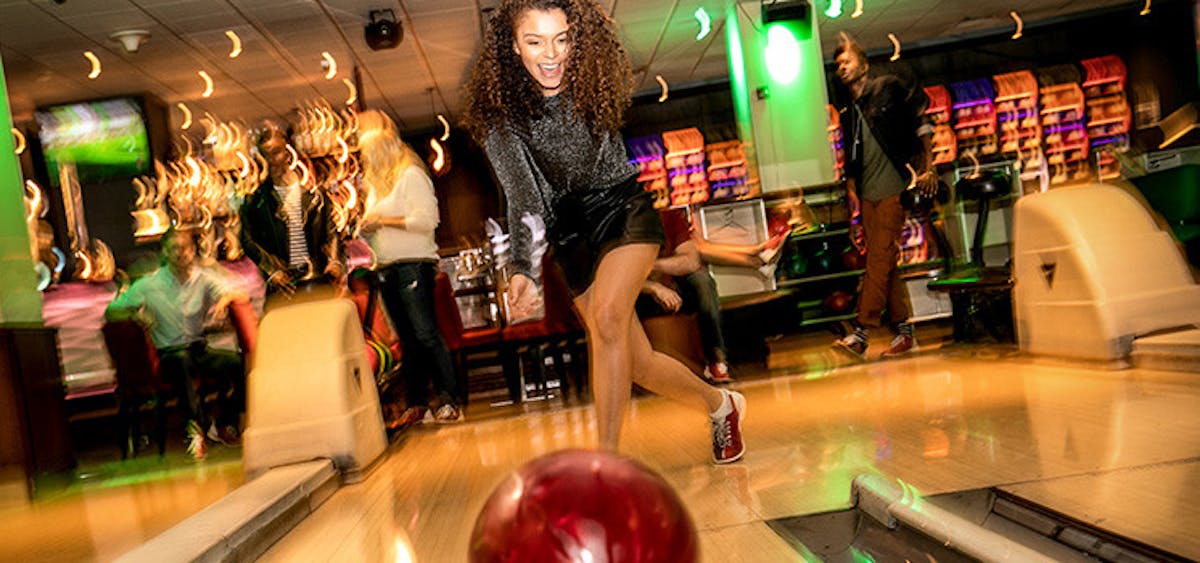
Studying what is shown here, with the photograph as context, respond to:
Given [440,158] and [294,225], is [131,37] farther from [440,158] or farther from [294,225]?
[440,158]

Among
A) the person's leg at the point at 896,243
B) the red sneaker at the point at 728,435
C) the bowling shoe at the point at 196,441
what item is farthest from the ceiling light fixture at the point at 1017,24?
the red sneaker at the point at 728,435

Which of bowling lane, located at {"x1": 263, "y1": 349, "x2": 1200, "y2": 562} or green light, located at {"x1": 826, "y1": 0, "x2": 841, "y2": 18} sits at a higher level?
green light, located at {"x1": 826, "y1": 0, "x2": 841, "y2": 18}

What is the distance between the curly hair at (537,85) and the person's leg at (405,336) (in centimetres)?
273

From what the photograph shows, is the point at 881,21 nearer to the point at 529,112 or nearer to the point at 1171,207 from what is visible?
the point at 1171,207

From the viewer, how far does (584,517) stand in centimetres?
122

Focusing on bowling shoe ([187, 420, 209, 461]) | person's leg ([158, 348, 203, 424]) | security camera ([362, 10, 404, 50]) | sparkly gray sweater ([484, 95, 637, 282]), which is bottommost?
bowling shoe ([187, 420, 209, 461])

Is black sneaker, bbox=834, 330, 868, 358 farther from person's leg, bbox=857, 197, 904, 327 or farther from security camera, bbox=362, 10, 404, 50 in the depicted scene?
security camera, bbox=362, 10, 404, 50

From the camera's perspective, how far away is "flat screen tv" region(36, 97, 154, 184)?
1004 cm

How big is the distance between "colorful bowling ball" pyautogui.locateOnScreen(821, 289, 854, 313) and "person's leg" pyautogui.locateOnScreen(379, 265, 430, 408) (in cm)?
328

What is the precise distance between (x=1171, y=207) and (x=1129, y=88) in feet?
27.4

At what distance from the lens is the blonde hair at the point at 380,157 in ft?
16.8

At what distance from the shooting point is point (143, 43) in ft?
27.1

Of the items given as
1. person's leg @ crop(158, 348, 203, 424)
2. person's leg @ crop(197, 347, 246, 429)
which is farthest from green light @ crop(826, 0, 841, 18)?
person's leg @ crop(158, 348, 203, 424)

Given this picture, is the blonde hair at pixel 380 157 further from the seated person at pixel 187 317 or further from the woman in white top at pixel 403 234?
the seated person at pixel 187 317
